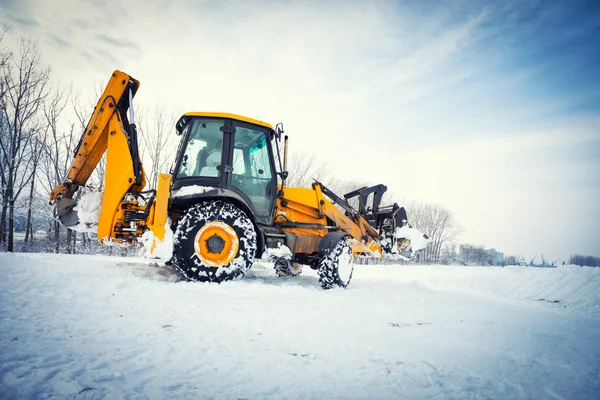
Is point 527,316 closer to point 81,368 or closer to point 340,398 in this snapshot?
point 340,398

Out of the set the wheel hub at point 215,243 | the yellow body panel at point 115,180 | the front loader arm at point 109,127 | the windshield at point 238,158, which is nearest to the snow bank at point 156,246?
the wheel hub at point 215,243

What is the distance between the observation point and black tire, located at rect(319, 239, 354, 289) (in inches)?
208

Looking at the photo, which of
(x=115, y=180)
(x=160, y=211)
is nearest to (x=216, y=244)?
(x=160, y=211)

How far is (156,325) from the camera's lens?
2.49 meters

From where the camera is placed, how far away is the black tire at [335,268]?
5.28 meters

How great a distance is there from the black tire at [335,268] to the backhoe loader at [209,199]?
17 mm

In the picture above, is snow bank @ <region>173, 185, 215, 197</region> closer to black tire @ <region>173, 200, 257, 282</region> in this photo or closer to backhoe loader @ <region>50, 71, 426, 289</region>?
backhoe loader @ <region>50, 71, 426, 289</region>

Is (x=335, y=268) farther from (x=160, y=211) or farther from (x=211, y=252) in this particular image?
(x=160, y=211)

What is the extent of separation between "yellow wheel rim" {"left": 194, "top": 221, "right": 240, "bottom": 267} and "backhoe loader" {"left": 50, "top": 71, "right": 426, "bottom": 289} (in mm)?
15

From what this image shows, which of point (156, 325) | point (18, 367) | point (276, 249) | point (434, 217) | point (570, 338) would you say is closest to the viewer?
point (18, 367)

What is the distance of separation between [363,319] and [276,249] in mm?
2351

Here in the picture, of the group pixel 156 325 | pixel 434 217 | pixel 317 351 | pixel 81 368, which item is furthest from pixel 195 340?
pixel 434 217

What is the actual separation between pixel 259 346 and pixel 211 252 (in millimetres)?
2574

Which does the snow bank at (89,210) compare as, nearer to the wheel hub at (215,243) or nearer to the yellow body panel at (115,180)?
the yellow body panel at (115,180)
